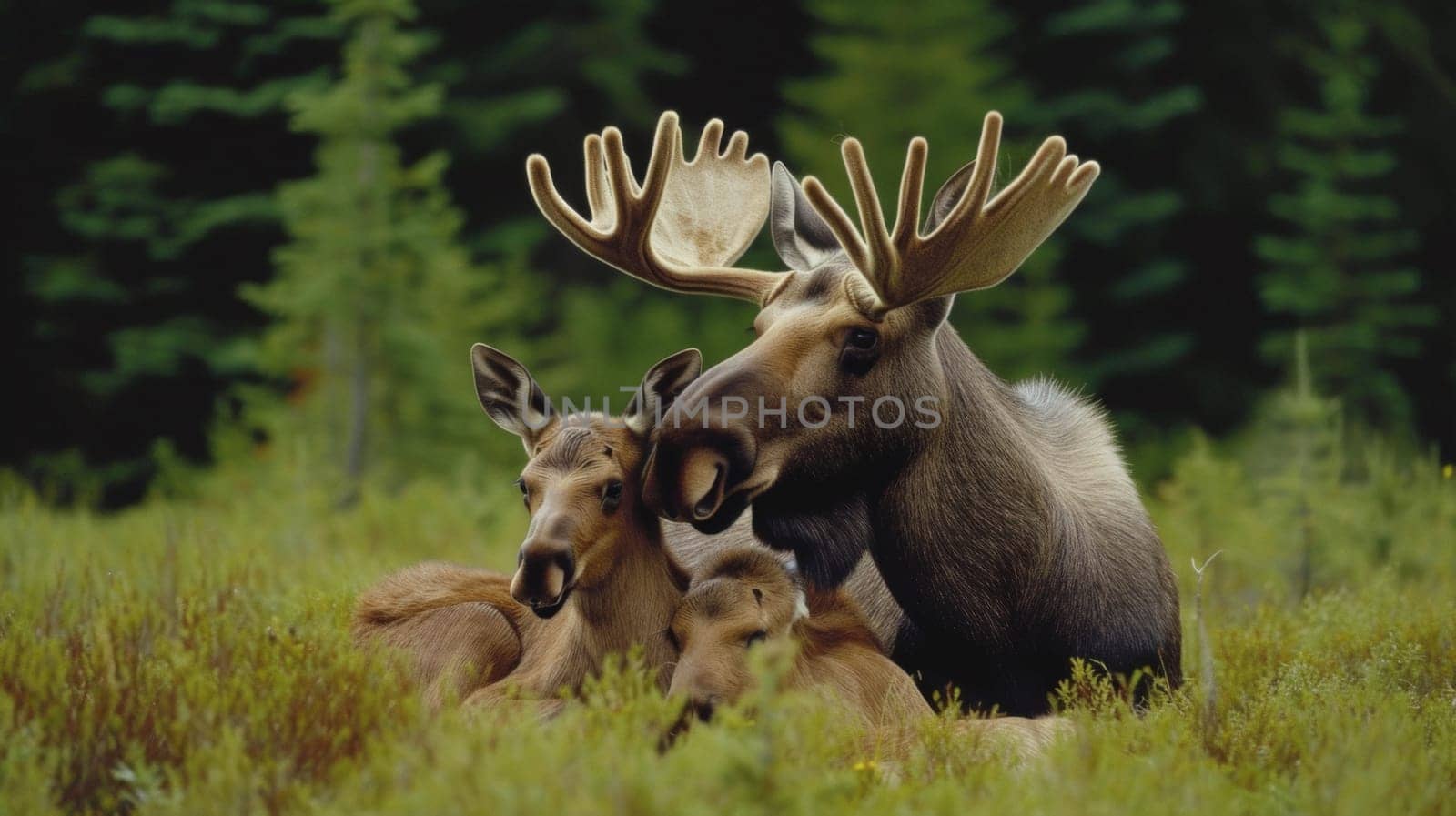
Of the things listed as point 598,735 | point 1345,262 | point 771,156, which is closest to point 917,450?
point 598,735

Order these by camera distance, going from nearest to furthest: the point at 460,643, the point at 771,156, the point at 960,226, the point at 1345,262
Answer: the point at 960,226 < the point at 460,643 < the point at 1345,262 < the point at 771,156

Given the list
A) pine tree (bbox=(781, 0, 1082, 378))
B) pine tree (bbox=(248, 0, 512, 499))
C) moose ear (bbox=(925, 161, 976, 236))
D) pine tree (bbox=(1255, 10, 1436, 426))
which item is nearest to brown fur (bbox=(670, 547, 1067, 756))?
moose ear (bbox=(925, 161, 976, 236))

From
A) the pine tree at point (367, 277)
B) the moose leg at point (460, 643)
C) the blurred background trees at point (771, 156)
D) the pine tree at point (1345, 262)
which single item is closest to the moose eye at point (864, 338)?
the moose leg at point (460, 643)

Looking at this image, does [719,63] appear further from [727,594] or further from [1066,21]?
[727,594]

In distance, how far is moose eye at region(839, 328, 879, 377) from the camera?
5047 millimetres

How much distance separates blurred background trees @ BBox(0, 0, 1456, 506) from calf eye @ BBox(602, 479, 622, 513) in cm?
1140

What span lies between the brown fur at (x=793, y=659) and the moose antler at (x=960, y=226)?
36.5 inches

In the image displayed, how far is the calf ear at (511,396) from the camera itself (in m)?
5.48

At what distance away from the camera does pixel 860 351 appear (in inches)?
199

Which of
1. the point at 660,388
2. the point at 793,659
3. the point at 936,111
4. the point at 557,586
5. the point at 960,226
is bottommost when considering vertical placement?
the point at 793,659

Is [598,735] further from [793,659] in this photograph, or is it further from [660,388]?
[660,388]

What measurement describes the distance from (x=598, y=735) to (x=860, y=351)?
1588 mm

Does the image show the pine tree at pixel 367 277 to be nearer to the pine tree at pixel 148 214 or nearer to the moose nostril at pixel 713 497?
the pine tree at pixel 148 214

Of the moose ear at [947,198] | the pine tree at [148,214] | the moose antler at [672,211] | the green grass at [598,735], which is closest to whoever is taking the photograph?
the green grass at [598,735]
